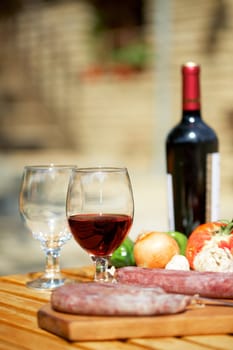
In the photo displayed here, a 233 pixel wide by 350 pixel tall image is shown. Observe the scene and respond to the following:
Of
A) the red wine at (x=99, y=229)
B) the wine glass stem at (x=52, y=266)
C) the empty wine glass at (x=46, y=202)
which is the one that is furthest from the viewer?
the wine glass stem at (x=52, y=266)

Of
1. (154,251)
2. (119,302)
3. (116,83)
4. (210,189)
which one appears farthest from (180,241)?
(116,83)

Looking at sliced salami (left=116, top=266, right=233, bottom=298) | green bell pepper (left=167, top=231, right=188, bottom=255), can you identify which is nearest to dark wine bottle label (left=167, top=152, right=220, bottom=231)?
green bell pepper (left=167, top=231, right=188, bottom=255)

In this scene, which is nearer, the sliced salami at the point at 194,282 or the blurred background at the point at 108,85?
the sliced salami at the point at 194,282

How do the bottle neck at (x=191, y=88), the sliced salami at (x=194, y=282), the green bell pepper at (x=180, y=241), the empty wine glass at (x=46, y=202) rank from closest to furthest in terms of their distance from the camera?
the sliced salami at (x=194, y=282) < the empty wine glass at (x=46, y=202) < the green bell pepper at (x=180, y=241) < the bottle neck at (x=191, y=88)

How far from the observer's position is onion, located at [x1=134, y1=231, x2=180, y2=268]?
2250 millimetres

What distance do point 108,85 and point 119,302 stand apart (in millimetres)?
8720

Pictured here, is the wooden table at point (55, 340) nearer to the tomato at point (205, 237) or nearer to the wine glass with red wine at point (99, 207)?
the wine glass with red wine at point (99, 207)

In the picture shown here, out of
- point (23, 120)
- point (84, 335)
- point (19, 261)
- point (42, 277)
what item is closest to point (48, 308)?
point (84, 335)

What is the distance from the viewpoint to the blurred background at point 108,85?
29.8 ft

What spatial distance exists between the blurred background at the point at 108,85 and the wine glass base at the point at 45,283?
5.20 meters

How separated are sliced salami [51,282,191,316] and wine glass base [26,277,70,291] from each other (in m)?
0.46

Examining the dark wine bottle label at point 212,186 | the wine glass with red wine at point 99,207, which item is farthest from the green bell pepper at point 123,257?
the dark wine bottle label at point 212,186

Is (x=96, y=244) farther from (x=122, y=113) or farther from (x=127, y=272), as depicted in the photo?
(x=122, y=113)

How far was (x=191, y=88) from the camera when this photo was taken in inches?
104
